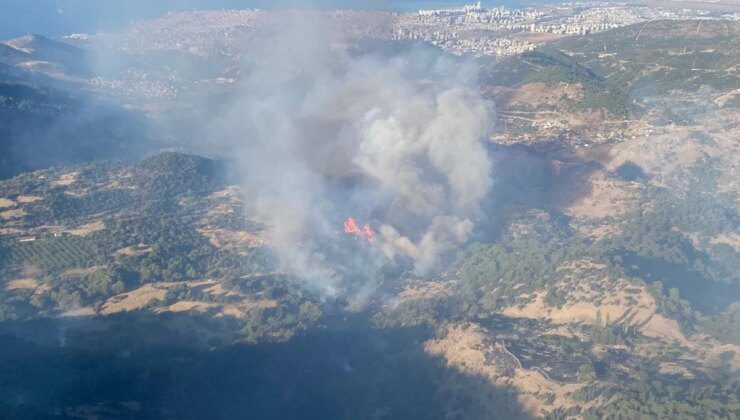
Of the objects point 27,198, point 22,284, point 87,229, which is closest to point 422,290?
point 87,229

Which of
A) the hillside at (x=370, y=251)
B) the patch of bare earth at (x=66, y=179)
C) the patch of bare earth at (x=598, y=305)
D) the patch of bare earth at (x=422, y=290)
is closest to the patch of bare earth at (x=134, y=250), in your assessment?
the hillside at (x=370, y=251)

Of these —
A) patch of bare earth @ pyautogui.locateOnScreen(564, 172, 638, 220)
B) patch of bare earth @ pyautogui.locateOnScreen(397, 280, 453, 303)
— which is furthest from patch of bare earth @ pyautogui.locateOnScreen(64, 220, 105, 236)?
patch of bare earth @ pyautogui.locateOnScreen(564, 172, 638, 220)

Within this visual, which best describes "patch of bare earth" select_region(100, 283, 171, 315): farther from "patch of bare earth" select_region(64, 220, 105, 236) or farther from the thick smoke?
"patch of bare earth" select_region(64, 220, 105, 236)

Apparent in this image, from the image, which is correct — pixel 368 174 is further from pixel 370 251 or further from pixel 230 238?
pixel 230 238

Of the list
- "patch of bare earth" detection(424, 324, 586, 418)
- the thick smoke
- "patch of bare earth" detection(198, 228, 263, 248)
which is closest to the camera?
"patch of bare earth" detection(424, 324, 586, 418)

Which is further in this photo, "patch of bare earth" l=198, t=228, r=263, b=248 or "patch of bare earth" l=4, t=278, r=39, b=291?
"patch of bare earth" l=198, t=228, r=263, b=248

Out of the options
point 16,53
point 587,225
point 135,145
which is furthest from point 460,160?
point 16,53
